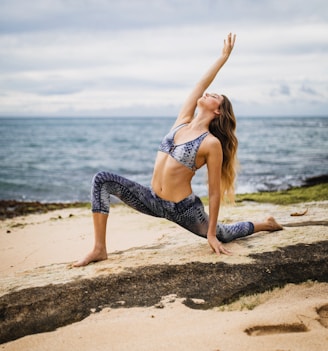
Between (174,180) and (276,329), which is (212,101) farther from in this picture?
(276,329)

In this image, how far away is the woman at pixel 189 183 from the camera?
4137mm

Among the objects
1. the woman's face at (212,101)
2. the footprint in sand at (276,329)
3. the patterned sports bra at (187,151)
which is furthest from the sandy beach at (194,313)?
the woman's face at (212,101)

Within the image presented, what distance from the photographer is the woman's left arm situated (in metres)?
4.07

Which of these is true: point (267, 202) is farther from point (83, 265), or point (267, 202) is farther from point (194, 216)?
point (83, 265)

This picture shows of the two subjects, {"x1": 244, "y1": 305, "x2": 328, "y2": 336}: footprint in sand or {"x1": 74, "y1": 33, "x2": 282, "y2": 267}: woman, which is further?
{"x1": 74, "y1": 33, "x2": 282, "y2": 267}: woman

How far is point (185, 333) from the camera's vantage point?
2850mm

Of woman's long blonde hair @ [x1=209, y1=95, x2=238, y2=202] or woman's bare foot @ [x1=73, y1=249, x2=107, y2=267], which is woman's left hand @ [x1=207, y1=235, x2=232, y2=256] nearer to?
woman's long blonde hair @ [x1=209, y1=95, x2=238, y2=202]

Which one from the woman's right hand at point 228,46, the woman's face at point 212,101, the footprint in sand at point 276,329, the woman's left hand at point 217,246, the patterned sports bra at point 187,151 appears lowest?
the footprint in sand at point 276,329

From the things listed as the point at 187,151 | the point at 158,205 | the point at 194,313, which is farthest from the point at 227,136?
the point at 194,313

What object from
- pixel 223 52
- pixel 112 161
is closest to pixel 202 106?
pixel 223 52

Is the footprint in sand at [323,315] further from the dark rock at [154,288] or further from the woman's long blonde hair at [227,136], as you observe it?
the woman's long blonde hair at [227,136]

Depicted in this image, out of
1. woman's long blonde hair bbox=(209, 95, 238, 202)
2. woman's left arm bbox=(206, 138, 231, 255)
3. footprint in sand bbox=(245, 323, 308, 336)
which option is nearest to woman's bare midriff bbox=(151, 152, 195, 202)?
woman's left arm bbox=(206, 138, 231, 255)

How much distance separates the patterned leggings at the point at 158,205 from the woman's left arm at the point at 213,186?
167 mm

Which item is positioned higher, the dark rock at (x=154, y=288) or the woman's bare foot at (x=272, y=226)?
the woman's bare foot at (x=272, y=226)
